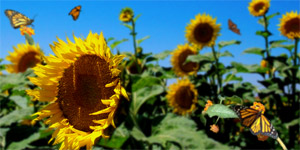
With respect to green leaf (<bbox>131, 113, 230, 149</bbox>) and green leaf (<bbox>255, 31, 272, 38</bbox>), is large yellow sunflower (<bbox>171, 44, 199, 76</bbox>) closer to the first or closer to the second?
green leaf (<bbox>255, 31, 272, 38</bbox>)

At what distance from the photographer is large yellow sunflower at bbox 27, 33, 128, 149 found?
1567 mm

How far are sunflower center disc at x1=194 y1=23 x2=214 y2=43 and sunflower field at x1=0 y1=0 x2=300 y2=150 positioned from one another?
16 millimetres

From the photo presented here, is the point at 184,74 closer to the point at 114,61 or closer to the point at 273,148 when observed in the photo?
the point at 273,148

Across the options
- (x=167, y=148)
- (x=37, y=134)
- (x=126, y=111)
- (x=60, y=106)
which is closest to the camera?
(x=60, y=106)

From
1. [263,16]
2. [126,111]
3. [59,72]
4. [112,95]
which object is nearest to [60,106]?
[59,72]

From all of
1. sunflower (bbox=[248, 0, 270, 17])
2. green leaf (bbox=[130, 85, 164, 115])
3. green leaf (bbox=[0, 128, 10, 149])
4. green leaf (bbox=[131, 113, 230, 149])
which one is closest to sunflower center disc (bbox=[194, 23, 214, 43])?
sunflower (bbox=[248, 0, 270, 17])

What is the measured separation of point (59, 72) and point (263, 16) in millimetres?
4258

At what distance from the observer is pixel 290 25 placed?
4668 mm

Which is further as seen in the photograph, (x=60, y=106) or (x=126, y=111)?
(x=126, y=111)

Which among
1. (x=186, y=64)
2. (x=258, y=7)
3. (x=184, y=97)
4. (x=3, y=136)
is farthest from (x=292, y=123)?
(x=3, y=136)

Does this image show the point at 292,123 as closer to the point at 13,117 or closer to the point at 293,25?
the point at 293,25

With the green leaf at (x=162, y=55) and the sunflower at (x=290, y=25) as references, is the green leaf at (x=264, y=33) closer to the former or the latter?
the sunflower at (x=290, y=25)

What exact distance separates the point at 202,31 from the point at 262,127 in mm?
4132

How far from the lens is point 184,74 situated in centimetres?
474
